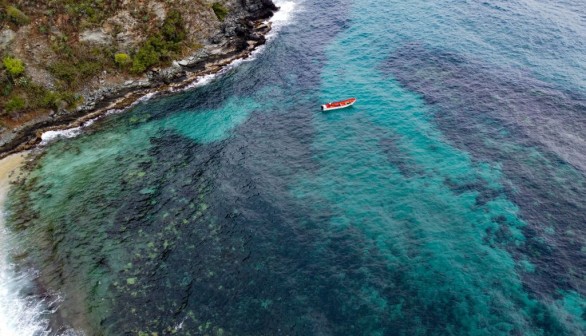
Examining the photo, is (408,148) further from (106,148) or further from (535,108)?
(106,148)

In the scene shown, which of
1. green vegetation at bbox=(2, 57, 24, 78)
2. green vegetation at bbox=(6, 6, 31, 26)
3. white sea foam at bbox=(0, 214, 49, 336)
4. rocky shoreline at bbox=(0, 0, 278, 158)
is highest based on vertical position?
green vegetation at bbox=(6, 6, 31, 26)

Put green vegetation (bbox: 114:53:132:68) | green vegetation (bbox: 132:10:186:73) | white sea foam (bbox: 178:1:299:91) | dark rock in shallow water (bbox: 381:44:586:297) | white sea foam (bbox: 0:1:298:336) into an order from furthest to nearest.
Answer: white sea foam (bbox: 178:1:299:91)
green vegetation (bbox: 132:10:186:73)
green vegetation (bbox: 114:53:132:68)
dark rock in shallow water (bbox: 381:44:586:297)
white sea foam (bbox: 0:1:298:336)

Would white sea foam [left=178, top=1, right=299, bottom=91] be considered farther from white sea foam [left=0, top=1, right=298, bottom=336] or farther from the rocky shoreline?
white sea foam [left=0, top=1, right=298, bottom=336]

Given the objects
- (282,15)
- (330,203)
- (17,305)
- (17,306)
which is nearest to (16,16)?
(17,305)

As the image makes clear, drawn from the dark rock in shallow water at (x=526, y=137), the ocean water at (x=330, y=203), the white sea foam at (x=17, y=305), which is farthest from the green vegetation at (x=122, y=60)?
the dark rock in shallow water at (x=526, y=137)

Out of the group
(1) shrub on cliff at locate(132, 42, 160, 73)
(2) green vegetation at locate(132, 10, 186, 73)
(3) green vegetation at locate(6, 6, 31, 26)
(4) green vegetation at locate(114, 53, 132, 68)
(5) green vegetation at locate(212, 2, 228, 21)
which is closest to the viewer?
(3) green vegetation at locate(6, 6, 31, 26)

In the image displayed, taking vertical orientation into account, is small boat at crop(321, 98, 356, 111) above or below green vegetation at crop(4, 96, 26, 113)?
below

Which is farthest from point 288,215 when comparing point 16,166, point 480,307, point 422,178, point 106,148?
point 16,166

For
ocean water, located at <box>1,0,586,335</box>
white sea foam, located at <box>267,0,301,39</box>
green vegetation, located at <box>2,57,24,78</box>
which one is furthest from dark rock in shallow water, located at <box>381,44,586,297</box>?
green vegetation, located at <box>2,57,24,78</box>
